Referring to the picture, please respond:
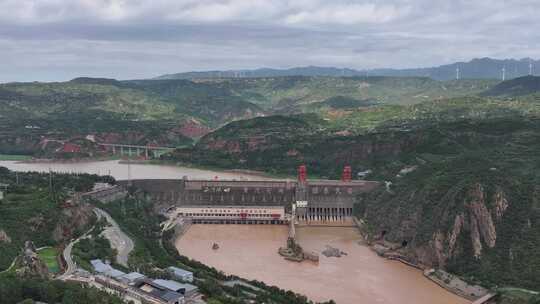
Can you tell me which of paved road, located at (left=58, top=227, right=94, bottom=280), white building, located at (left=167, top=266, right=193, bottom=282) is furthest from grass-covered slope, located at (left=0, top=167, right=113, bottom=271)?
white building, located at (left=167, top=266, right=193, bottom=282)

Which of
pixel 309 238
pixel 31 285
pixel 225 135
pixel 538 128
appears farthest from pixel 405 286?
pixel 225 135

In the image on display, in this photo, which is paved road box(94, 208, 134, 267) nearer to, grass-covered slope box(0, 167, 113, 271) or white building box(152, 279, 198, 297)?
grass-covered slope box(0, 167, 113, 271)

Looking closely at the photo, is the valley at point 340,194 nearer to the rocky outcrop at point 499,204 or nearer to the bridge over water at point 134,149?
the rocky outcrop at point 499,204

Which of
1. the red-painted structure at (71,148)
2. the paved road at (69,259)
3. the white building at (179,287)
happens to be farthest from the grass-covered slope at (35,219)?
the red-painted structure at (71,148)

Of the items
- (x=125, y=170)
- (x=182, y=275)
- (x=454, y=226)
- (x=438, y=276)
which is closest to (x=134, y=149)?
(x=125, y=170)

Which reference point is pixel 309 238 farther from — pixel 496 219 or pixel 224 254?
pixel 496 219

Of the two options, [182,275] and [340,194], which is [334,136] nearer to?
[340,194]
